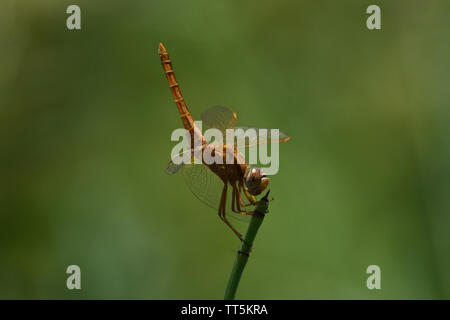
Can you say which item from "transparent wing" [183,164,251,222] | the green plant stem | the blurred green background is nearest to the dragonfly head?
"transparent wing" [183,164,251,222]

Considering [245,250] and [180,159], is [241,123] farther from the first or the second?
[245,250]

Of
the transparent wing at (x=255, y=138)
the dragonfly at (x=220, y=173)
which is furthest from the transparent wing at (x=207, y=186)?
the transparent wing at (x=255, y=138)

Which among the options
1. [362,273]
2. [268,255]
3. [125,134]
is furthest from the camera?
[125,134]

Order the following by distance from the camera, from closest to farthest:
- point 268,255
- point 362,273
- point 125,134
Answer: point 362,273 → point 268,255 → point 125,134

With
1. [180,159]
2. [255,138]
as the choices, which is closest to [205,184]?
[180,159]

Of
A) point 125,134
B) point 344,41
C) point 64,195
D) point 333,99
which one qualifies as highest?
point 344,41

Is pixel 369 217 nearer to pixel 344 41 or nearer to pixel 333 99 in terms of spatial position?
pixel 333 99

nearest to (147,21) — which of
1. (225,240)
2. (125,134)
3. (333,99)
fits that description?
(125,134)
